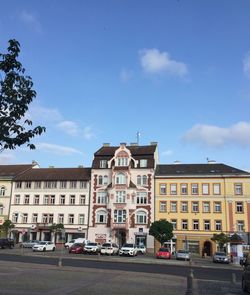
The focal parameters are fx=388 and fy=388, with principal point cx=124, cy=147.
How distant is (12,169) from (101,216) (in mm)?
21474

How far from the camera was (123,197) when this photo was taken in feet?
209

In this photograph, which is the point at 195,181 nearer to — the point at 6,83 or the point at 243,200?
the point at 243,200

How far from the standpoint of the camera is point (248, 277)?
626 inches

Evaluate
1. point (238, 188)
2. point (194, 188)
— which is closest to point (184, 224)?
point (194, 188)

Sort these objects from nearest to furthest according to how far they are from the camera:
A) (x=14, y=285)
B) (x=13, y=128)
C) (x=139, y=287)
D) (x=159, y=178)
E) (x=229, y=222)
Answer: (x=13, y=128) → (x=14, y=285) → (x=139, y=287) → (x=229, y=222) → (x=159, y=178)

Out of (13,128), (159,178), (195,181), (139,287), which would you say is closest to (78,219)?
(159,178)

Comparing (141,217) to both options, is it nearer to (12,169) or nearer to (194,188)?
(194,188)

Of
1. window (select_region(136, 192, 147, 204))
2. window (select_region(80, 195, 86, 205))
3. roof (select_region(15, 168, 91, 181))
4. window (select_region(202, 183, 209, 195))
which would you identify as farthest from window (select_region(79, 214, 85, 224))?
window (select_region(202, 183, 209, 195))

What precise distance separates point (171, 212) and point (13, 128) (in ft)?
184

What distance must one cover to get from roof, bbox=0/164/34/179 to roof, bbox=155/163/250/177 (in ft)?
84.2

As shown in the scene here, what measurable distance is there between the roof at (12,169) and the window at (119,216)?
21029 millimetres

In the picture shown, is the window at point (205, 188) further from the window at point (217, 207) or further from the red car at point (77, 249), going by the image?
the red car at point (77, 249)

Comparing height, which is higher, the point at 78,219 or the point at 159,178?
the point at 159,178

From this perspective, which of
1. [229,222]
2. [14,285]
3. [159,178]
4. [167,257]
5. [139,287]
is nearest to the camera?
[14,285]
